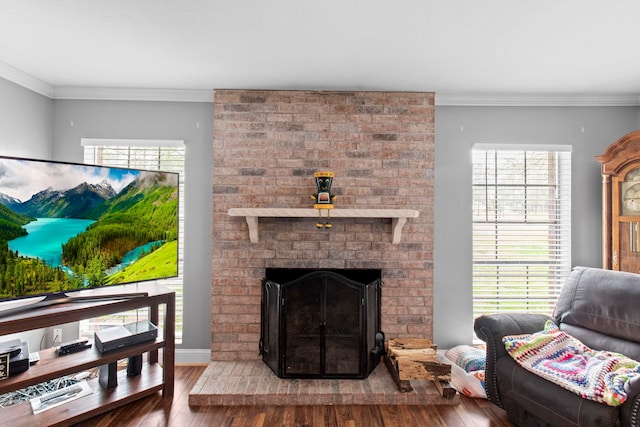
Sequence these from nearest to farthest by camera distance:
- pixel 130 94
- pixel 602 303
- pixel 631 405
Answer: pixel 631 405, pixel 602 303, pixel 130 94

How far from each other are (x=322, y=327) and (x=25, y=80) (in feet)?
10.4

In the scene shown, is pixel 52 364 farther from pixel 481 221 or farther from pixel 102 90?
pixel 481 221

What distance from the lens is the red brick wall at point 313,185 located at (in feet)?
10.5

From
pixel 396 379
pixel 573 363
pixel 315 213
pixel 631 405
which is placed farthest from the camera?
pixel 315 213

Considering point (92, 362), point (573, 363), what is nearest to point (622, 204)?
point (573, 363)

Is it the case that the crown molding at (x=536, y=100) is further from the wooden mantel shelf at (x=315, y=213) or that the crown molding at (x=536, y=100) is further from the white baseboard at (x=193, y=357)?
the white baseboard at (x=193, y=357)

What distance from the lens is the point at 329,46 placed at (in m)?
2.45

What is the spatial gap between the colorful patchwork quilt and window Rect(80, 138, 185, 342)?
2.74 meters

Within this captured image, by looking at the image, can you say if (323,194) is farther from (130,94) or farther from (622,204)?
(622,204)

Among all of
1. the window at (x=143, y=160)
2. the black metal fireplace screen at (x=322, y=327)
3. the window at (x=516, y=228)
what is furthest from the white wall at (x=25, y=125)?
the window at (x=516, y=228)

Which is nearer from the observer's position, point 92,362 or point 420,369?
point 92,362

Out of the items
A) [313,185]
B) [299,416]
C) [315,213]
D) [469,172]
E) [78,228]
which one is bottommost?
[299,416]

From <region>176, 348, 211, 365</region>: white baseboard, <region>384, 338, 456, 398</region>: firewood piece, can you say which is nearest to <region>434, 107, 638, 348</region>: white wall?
<region>384, 338, 456, 398</region>: firewood piece

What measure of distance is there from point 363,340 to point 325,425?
667mm
